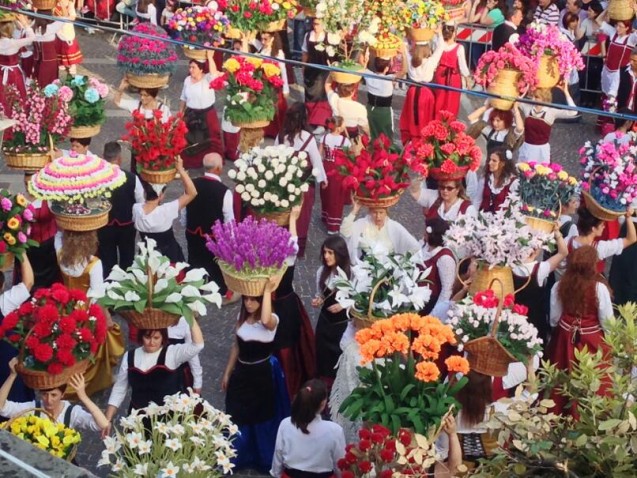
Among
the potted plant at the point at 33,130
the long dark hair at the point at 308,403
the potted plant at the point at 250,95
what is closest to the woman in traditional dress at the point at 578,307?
the long dark hair at the point at 308,403

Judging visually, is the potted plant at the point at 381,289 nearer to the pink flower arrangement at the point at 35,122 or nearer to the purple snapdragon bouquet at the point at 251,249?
the purple snapdragon bouquet at the point at 251,249

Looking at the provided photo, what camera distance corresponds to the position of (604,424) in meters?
3.63

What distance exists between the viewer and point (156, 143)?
1000 centimetres

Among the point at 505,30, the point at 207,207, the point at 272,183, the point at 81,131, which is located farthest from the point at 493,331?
the point at 505,30

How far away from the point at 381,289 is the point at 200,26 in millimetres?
6666

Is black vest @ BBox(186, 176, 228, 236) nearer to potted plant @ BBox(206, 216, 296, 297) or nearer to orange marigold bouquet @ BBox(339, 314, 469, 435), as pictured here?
potted plant @ BBox(206, 216, 296, 297)

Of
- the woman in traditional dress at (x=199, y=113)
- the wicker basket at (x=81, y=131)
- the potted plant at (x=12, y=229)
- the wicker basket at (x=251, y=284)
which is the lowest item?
the woman in traditional dress at (x=199, y=113)

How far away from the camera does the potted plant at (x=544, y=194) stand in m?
9.13

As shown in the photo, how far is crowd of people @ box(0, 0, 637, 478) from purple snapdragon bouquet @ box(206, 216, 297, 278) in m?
0.22

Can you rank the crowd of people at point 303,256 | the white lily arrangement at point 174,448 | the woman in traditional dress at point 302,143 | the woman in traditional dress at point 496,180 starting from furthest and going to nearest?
the woman in traditional dress at point 302,143 < the woman in traditional dress at point 496,180 < the crowd of people at point 303,256 < the white lily arrangement at point 174,448

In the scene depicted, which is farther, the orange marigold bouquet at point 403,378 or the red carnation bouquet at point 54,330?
the red carnation bouquet at point 54,330

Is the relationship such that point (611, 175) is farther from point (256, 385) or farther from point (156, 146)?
point (156, 146)

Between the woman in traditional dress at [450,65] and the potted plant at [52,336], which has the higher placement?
the potted plant at [52,336]

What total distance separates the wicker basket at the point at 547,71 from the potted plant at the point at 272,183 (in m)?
3.34
